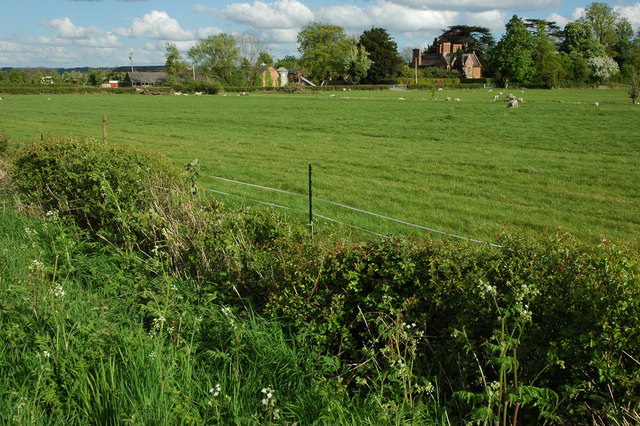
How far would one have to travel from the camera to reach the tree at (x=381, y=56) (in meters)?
100

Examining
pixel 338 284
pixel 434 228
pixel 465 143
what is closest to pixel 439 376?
pixel 338 284

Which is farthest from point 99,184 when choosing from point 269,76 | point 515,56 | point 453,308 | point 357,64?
point 269,76

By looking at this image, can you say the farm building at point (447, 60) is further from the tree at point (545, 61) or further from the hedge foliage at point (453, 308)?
the hedge foliage at point (453, 308)

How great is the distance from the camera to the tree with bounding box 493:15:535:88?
3398 inches

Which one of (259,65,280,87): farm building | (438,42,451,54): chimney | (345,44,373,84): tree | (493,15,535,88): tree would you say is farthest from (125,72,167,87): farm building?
(493,15,535,88): tree

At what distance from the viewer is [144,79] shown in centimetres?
14225

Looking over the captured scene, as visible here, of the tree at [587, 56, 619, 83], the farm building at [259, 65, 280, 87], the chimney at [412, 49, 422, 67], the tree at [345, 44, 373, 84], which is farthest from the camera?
the chimney at [412, 49, 422, 67]

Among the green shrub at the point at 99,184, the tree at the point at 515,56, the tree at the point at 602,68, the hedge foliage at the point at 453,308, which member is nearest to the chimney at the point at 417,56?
the tree at the point at 515,56

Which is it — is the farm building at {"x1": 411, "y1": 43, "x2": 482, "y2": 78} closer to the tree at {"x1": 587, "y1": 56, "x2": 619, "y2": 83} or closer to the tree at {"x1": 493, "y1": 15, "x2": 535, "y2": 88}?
the tree at {"x1": 493, "y1": 15, "x2": 535, "y2": 88}

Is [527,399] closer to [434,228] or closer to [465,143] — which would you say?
[434,228]

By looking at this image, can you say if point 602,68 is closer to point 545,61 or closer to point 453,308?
point 545,61

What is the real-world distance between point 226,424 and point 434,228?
20.1 feet

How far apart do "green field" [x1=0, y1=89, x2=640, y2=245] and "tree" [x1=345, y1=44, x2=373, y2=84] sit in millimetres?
70825

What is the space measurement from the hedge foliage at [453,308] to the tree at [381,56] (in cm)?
9805
